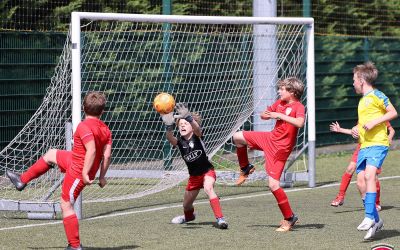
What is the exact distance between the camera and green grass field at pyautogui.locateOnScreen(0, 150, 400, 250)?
30.8 feet

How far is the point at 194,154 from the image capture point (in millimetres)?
10578

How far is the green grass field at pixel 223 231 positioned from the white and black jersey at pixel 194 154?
0.57 metres

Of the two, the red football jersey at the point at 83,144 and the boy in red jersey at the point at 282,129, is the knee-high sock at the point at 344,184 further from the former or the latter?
the red football jersey at the point at 83,144

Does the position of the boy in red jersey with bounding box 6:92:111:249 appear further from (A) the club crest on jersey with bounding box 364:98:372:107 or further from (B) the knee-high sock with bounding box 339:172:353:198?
(B) the knee-high sock with bounding box 339:172:353:198

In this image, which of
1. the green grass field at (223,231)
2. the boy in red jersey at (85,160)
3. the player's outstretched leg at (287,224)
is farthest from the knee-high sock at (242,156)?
the boy in red jersey at (85,160)

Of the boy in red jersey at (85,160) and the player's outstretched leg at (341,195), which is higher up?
the boy in red jersey at (85,160)

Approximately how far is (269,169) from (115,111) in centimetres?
408

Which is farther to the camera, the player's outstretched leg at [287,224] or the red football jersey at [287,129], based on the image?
the red football jersey at [287,129]

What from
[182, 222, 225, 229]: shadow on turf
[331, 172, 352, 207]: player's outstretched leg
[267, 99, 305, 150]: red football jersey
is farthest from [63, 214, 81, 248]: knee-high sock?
[331, 172, 352, 207]: player's outstretched leg

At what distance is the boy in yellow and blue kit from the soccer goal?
3.25m

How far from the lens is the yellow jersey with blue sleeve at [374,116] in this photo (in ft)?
32.3

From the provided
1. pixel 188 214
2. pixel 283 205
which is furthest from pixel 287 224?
pixel 188 214

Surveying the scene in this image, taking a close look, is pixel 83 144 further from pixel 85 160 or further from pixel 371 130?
pixel 371 130

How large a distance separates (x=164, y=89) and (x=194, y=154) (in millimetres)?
3879
